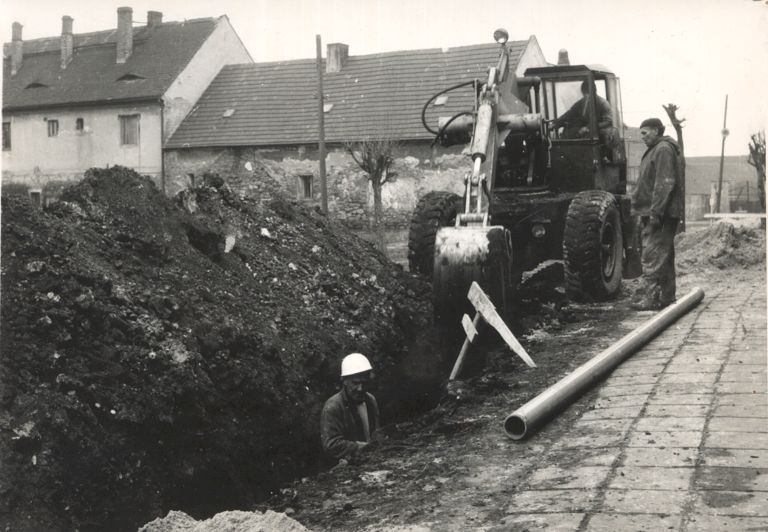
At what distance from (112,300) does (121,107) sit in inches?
961

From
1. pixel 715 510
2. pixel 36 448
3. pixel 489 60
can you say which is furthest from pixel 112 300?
pixel 489 60

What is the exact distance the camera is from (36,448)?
16.2 ft

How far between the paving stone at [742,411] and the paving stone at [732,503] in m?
1.26

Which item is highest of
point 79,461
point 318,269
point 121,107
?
point 121,107

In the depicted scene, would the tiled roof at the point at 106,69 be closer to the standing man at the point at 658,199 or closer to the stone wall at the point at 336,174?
the stone wall at the point at 336,174

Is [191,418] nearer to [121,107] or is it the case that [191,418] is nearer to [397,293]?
[397,293]

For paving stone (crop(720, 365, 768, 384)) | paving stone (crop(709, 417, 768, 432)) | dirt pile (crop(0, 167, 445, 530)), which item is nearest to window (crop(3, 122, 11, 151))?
dirt pile (crop(0, 167, 445, 530))

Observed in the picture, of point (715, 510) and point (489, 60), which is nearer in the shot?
point (715, 510)

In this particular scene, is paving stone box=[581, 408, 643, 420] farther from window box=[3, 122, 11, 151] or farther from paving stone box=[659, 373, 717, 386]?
window box=[3, 122, 11, 151]

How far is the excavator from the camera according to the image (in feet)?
25.7

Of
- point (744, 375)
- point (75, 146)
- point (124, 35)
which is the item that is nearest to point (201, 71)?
point (124, 35)

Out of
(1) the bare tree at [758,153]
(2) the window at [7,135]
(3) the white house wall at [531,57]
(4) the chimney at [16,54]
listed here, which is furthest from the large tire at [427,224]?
(4) the chimney at [16,54]

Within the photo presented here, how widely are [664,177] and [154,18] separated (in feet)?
88.7

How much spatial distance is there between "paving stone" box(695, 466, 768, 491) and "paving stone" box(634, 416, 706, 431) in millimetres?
681
